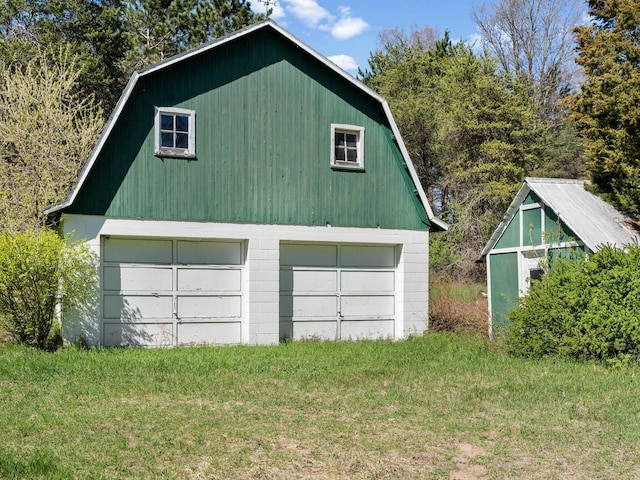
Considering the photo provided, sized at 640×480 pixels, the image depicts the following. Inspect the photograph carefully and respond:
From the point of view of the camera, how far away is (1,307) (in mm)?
13148

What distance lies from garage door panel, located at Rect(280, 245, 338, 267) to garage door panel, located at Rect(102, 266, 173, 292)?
260 centimetres

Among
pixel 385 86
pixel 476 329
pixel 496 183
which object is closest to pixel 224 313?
pixel 476 329

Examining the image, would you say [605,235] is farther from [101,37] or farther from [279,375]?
[101,37]

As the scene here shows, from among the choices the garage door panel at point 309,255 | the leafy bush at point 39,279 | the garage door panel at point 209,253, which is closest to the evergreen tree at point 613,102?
the garage door panel at point 309,255

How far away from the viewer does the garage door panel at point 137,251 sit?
14.2 metres

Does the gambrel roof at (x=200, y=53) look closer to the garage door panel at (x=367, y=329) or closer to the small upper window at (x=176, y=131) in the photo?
the small upper window at (x=176, y=131)

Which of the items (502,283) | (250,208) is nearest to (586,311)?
(502,283)

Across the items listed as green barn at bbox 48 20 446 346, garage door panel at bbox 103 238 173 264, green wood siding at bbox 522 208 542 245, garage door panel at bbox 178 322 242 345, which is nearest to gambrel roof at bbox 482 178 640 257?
green wood siding at bbox 522 208 542 245

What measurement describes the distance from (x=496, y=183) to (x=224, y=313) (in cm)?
2144

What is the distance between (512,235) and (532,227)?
891 millimetres

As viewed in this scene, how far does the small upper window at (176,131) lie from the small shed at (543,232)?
7.15m

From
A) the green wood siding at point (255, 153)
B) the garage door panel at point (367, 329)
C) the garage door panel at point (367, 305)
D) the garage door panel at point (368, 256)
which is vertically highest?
the green wood siding at point (255, 153)

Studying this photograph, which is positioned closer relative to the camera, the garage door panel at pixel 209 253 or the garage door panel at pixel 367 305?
the garage door panel at pixel 209 253

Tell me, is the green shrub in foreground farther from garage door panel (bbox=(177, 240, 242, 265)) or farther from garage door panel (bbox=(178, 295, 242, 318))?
garage door panel (bbox=(177, 240, 242, 265))
